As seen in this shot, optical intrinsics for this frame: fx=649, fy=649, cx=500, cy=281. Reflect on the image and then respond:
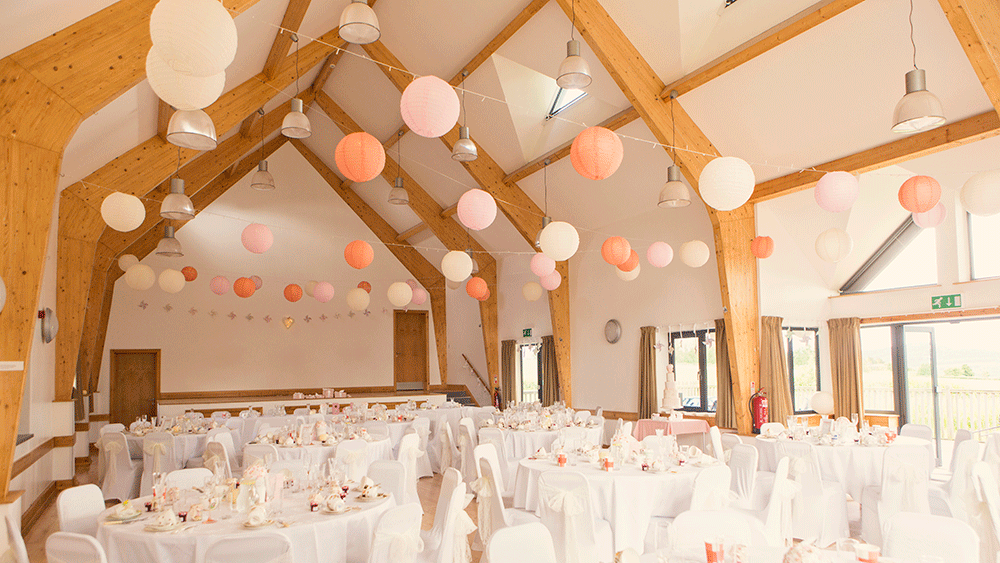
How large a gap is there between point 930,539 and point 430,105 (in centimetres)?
350

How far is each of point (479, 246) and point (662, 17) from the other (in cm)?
800

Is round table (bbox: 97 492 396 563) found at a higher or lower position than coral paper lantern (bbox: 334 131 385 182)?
lower

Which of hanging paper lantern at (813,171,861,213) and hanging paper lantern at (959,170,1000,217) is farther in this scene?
hanging paper lantern at (813,171,861,213)

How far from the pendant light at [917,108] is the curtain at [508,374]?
10491 millimetres

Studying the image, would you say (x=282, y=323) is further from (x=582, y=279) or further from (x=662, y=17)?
(x=662, y=17)

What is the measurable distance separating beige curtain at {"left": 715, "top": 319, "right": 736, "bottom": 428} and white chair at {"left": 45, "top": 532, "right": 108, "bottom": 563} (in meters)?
8.30

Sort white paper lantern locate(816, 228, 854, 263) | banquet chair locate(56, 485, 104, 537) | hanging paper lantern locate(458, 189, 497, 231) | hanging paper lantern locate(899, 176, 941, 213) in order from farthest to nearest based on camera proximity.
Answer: white paper lantern locate(816, 228, 854, 263) → hanging paper lantern locate(458, 189, 497, 231) → hanging paper lantern locate(899, 176, 941, 213) → banquet chair locate(56, 485, 104, 537)

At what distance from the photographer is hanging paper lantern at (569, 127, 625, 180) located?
492 centimetres

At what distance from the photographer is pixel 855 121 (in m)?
7.23

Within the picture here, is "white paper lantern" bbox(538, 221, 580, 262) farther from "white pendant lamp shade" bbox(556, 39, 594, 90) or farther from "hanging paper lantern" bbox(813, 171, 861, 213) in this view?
"hanging paper lantern" bbox(813, 171, 861, 213)

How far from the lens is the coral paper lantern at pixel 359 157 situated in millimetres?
4859

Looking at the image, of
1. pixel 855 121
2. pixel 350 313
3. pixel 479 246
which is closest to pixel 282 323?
pixel 350 313

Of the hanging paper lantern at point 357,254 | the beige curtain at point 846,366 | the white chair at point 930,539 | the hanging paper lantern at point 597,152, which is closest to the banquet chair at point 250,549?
the white chair at point 930,539

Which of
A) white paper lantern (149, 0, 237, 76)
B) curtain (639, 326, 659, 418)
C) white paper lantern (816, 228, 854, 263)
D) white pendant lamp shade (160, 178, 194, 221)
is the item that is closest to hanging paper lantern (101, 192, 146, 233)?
white pendant lamp shade (160, 178, 194, 221)
